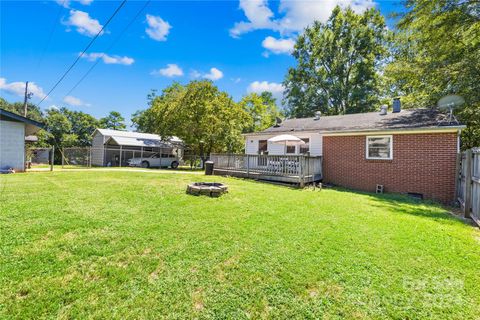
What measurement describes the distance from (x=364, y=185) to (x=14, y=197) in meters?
12.4

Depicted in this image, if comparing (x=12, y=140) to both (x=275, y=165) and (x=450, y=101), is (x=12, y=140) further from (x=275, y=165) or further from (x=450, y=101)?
(x=450, y=101)

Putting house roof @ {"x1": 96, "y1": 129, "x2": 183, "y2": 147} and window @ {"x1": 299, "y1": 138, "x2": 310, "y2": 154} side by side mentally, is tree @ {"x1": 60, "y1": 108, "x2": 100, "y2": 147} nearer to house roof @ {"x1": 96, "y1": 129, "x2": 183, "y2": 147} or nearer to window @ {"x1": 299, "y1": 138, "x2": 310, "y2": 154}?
house roof @ {"x1": 96, "y1": 129, "x2": 183, "y2": 147}

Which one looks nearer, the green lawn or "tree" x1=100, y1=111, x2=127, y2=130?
the green lawn

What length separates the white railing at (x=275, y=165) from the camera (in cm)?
1041

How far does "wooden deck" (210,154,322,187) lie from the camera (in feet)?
33.9

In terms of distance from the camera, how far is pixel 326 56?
30.6m

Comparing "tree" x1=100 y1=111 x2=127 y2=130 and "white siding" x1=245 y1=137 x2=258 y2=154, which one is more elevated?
"tree" x1=100 y1=111 x2=127 y2=130

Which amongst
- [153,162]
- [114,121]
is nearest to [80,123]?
[114,121]

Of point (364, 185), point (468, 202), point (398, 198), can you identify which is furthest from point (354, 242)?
point (364, 185)

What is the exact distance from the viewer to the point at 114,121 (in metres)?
42.0

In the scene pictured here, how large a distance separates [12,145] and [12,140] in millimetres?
278

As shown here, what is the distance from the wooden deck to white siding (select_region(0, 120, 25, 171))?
11370 millimetres

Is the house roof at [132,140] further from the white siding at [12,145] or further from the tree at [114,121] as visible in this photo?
the tree at [114,121]

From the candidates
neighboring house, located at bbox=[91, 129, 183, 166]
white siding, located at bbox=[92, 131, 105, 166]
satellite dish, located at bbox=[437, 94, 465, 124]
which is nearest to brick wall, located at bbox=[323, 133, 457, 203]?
satellite dish, located at bbox=[437, 94, 465, 124]
